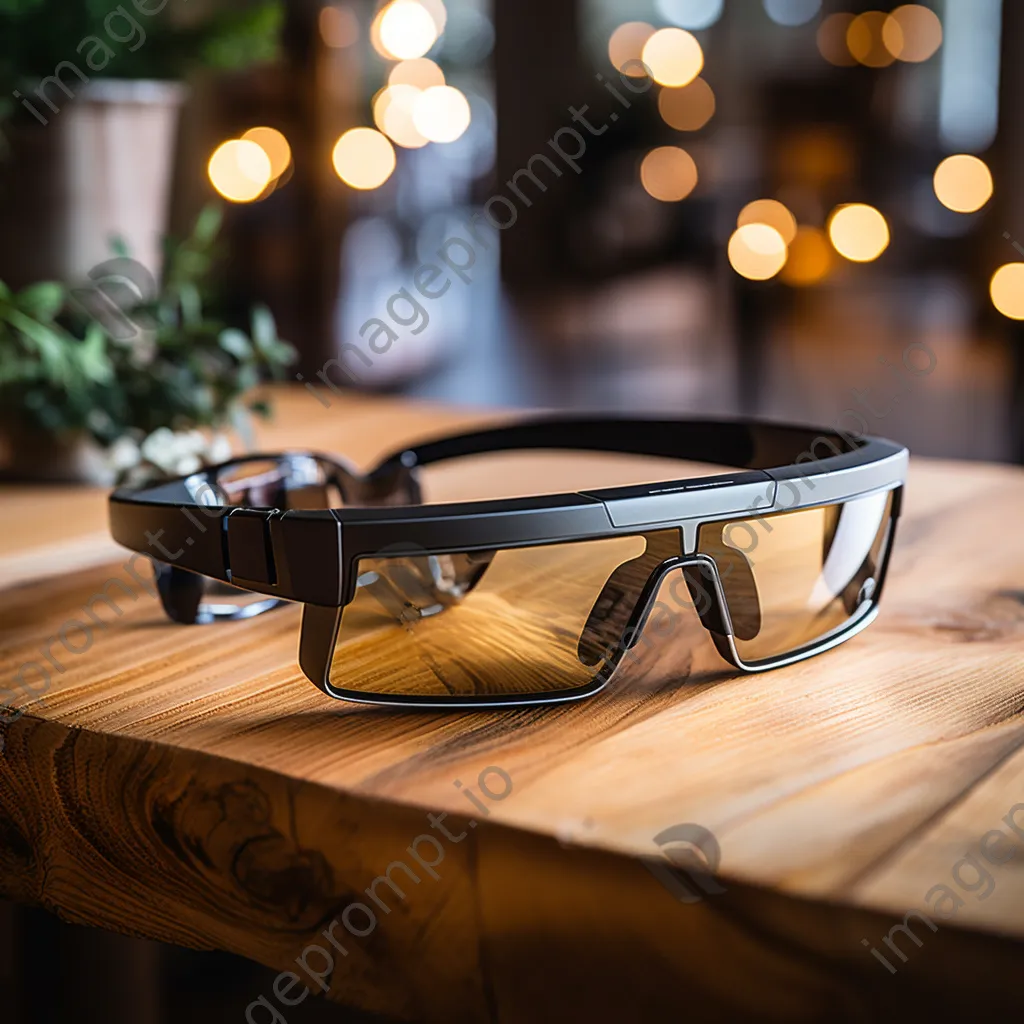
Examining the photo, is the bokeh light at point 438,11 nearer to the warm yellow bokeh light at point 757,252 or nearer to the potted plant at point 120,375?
the warm yellow bokeh light at point 757,252

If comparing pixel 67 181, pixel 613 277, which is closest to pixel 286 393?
pixel 67 181

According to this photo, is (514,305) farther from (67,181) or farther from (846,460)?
(846,460)

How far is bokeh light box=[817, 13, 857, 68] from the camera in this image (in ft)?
13.1

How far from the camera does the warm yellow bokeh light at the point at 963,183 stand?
3.61 meters

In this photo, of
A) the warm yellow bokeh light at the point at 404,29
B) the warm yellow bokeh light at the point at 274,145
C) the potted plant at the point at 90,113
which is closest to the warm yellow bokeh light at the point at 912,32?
the warm yellow bokeh light at the point at 404,29

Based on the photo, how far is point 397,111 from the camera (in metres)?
4.53


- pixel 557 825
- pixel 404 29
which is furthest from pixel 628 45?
pixel 557 825

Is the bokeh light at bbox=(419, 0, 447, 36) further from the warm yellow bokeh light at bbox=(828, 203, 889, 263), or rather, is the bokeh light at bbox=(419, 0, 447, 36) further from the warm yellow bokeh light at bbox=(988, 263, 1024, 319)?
the warm yellow bokeh light at bbox=(988, 263, 1024, 319)

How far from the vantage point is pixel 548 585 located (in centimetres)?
44

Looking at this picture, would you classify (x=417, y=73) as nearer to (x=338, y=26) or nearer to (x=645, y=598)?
(x=338, y=26)

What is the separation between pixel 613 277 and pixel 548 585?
5098 mm

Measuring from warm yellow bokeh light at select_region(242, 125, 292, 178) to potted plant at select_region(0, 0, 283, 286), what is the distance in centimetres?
317

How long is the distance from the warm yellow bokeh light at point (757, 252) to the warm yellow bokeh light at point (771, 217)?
2 cm

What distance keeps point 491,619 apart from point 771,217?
159 inches
